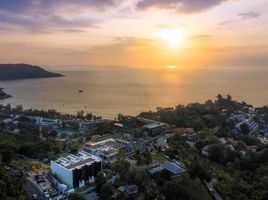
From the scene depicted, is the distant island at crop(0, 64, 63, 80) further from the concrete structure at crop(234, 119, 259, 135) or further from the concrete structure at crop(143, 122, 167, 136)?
the concrete structure at crop(143, 122, 167, 136)

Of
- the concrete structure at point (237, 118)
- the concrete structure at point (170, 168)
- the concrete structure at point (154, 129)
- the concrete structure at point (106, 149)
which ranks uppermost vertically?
the concrete structure at point (154, 129)

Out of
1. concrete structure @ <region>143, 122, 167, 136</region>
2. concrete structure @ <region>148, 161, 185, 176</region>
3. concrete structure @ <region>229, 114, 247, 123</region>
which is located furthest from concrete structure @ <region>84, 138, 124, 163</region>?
concrete structure @ <region>229, 114, 247, 123</region>

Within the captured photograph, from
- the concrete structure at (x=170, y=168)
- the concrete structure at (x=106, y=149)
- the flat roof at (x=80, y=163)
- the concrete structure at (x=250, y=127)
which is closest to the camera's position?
the flat roof at (x=80, y=163)

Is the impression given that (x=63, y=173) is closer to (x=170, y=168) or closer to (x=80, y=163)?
(x=80, y=163)

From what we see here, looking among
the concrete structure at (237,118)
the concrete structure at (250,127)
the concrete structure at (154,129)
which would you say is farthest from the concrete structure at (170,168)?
the concrete structure at (237,118)

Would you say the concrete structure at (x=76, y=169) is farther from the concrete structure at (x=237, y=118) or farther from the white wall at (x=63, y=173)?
the concrete structure at (x=237, y=118)

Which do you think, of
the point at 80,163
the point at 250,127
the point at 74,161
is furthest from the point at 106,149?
the point at 250,127
